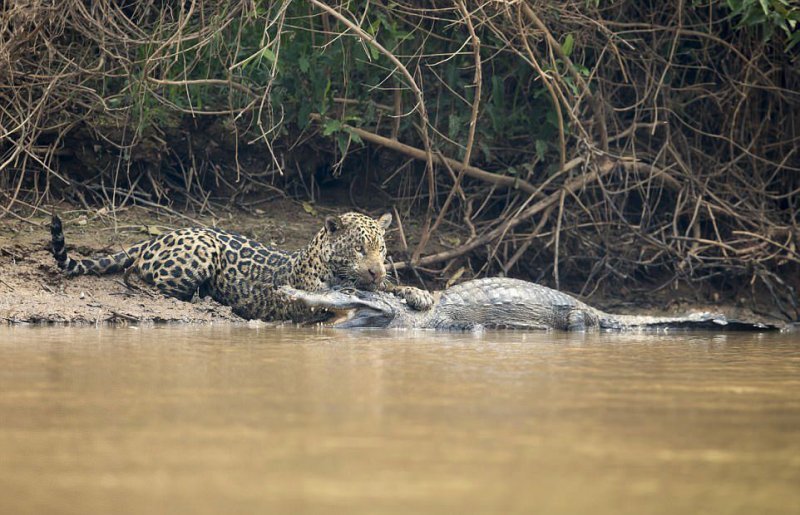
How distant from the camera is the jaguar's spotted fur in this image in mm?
7352

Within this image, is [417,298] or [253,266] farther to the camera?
[253,266]

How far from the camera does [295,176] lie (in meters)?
9.63

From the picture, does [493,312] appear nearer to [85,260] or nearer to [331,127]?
[331,127]

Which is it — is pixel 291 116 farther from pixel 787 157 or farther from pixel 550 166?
pixel 787 157

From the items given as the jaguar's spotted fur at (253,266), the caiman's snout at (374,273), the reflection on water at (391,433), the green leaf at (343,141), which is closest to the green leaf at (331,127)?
the green leaf at (343,141)

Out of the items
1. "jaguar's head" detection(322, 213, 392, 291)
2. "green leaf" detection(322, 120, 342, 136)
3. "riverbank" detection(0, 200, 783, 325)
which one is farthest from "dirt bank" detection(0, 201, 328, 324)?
"green leaf" detection(322, 120, 342, 136)

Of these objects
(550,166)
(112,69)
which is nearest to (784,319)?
(550,166)

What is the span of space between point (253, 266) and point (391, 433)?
537cm

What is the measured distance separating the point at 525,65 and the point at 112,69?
3265 mm

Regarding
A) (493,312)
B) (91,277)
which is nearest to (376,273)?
(493,312)

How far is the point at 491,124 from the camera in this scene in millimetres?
8766

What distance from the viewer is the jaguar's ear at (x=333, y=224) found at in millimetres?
7453

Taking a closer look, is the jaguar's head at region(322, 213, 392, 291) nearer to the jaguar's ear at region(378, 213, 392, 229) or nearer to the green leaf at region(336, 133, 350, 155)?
the jaguar's ear at region(378, 213, 392, 229)

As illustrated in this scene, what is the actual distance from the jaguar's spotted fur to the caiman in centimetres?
15
